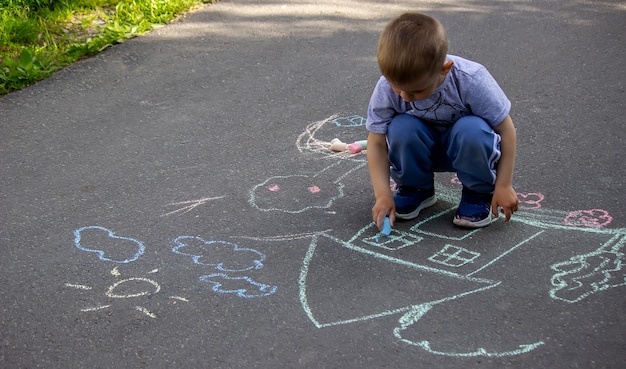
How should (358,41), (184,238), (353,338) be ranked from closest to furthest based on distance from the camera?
(353,338) → (184,238) → (358,41)

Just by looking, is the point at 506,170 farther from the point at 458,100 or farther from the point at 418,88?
the point at 418,88

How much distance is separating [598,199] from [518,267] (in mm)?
672

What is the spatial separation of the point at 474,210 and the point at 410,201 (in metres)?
0.26

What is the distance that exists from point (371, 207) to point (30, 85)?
2496mm

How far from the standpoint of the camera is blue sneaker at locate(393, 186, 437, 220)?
313cm

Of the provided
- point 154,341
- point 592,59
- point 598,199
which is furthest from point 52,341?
point 592,59

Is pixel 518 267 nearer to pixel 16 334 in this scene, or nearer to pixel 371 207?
pixel 371 207

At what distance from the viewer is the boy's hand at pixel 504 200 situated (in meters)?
2.90

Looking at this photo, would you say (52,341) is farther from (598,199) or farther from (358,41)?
(358,41)

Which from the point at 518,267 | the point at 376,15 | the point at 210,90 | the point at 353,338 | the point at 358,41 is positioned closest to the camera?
the point at 353,338

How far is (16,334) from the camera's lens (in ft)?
8.39

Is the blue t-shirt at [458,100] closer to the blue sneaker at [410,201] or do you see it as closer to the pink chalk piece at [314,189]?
the blue sneaker at [410,201]

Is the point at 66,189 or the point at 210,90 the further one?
the point at 210,90

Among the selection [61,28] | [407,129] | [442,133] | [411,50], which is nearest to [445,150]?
Result: [442,133]
